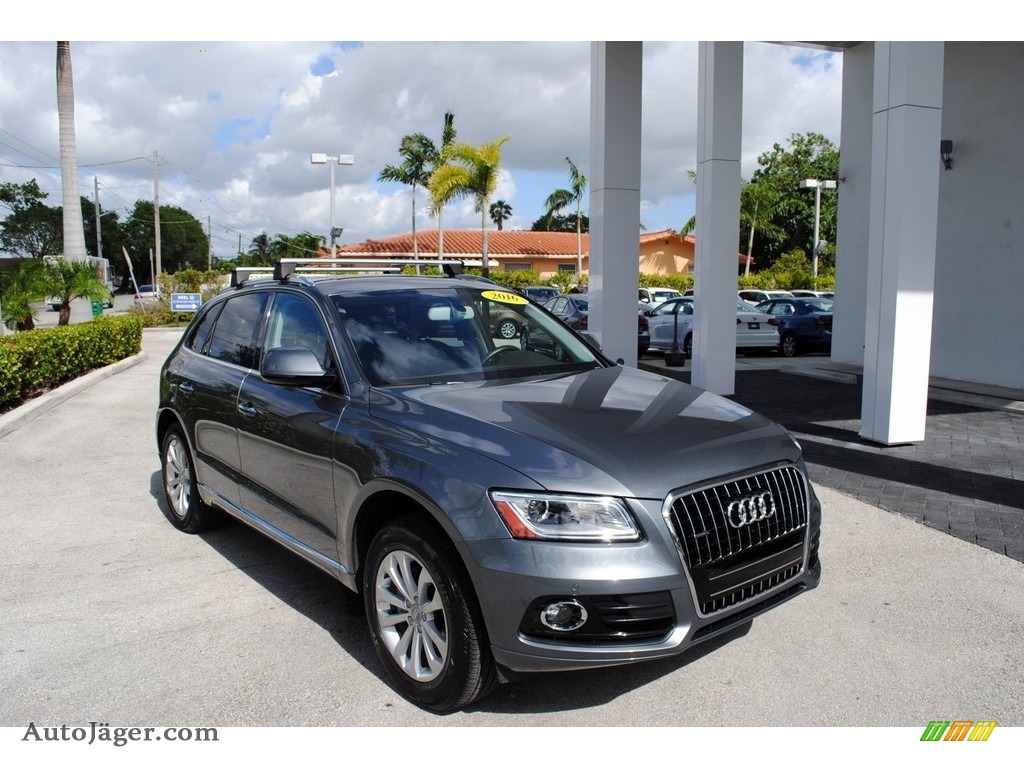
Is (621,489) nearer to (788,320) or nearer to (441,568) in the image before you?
(441,568)

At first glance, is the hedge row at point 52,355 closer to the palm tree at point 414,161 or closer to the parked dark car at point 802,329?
→ the parked dark car at point 802,329

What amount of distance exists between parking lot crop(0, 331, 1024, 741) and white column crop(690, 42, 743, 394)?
17.4 ft

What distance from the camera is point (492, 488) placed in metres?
2.92

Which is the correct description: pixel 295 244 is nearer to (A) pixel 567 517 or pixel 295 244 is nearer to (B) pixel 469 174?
(B) pixel 469 174

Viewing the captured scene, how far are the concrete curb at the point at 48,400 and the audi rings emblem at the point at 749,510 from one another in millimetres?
8315

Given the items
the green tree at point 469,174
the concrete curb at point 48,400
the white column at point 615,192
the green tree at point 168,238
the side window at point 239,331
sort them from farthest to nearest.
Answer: the green tree at point 168,238 → the green tree at point 469,174 → the white column at point 615,192 → the concrete curb at point 48,400 → the side window at point 239,331

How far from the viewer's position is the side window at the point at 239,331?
4.80 metres

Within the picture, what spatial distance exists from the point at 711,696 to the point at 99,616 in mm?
3149

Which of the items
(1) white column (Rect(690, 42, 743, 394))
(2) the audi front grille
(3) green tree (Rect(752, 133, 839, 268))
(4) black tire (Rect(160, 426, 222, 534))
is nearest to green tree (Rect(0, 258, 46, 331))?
(4) black tire (Rect(160, 426, 222, 534))

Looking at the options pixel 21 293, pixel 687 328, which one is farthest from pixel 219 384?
pixel 687 328

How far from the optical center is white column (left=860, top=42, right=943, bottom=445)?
24.6 ft

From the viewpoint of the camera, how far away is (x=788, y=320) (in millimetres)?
19516

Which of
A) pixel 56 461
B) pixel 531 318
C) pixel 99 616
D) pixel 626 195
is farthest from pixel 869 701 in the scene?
pixel 626 195
